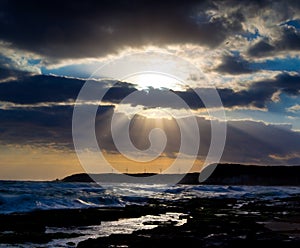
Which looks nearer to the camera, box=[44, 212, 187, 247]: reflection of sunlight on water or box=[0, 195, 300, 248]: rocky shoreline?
box=[0, 195, 300, 248]: rocky shoreline

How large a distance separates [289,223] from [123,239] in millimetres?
13090

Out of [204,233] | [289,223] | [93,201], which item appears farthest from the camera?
[93,201]

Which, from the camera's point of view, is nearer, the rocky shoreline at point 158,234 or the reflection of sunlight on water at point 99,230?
the rocky shoreline at point 158,234

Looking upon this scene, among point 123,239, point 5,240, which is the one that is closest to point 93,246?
point 123,239

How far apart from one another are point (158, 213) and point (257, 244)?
2055 centimetres

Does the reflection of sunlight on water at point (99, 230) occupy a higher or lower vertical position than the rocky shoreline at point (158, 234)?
lower

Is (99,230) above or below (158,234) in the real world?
below

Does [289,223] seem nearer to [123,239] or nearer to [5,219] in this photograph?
[123,239]

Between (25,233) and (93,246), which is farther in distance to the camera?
(25,233)

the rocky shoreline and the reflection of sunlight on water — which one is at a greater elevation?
the rocky shoreline

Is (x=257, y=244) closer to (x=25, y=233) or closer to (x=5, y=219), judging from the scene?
(x=25, y=233)

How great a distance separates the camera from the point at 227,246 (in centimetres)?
1619

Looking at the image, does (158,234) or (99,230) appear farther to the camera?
(99,230)

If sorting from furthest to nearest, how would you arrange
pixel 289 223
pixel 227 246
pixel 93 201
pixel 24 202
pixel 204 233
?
pixel 93 201
pixel 24 202
pixel 289 223
pixel 204 233
pixel 227 246
